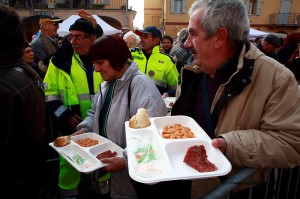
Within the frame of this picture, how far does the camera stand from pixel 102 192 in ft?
9.77

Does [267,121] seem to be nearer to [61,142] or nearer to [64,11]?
[61,142]

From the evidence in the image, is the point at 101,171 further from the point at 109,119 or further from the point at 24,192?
the point at 24,192

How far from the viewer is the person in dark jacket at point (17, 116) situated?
148 centimetres

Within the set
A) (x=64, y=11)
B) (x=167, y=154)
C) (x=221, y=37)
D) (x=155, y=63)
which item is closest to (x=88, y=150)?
(x=167, y=154)

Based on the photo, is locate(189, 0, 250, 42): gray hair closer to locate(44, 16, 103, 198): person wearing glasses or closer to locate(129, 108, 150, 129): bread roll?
locate(129, 108, 150, 129): bread roll

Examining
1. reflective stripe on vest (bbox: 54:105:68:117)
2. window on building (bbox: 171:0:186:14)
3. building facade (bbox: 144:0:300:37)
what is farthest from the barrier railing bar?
window on building (bbox: 171:0:186:14)

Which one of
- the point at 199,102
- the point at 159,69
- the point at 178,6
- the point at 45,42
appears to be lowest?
the point at 159,69

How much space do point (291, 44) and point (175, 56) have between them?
316 centimetres

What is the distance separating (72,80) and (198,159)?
2282 mm

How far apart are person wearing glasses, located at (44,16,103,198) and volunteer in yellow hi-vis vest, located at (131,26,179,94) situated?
1.43 m

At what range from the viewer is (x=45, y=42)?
553 cm

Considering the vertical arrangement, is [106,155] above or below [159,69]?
below

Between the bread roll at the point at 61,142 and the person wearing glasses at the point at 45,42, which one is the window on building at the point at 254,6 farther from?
the bread roll at the point at 61,142

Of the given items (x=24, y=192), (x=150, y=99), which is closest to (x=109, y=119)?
(x=150, y=99)
